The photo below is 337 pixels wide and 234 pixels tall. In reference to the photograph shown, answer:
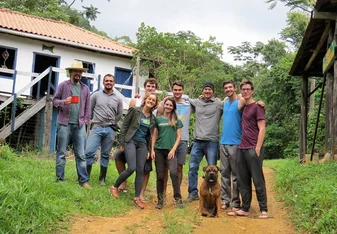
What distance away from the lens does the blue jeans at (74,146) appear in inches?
232

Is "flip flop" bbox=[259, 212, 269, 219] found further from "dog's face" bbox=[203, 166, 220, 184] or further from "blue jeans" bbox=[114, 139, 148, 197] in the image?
"blue jeans" bbox=[114, 139, 148, 197]

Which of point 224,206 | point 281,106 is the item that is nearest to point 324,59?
point 224,206

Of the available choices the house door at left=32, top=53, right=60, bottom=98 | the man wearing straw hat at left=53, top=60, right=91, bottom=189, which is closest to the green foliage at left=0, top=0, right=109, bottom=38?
the house door at left=32, top=53, right=60, bottom=98

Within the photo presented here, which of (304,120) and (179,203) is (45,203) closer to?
(179,203)

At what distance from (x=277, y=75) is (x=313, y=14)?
14291 mm

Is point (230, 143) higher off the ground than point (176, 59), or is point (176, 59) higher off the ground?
point (176, 59)

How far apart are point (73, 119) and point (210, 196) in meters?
2.43

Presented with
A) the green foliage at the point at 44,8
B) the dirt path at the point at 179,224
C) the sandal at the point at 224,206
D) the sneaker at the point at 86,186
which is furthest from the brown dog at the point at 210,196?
the green foliage at the point at 44,8

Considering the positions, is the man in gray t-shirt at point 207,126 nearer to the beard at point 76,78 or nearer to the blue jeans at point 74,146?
the blue jeans at point 74,146

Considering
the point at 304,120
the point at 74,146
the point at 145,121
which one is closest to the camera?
the point at 145,121

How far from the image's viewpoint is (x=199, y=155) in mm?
6207

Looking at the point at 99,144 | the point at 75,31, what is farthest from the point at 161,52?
the point at 99,144

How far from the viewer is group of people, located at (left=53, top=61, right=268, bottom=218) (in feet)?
17.3

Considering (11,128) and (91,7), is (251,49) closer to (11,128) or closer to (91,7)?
(91,7)
